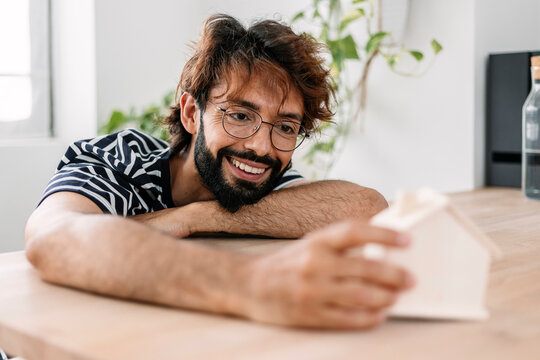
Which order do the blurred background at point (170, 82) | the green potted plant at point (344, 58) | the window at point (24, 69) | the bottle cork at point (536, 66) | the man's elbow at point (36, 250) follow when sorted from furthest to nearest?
the window at point (24, 69) < the green potted plant at point (344, 58) < the blurred background at point (170, 82) < the bottle cork at point (536, 66) < the man's elbow at point (36, 250)

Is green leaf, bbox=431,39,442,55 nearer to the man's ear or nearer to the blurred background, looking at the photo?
the blurred background

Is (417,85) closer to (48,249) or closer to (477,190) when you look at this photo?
(477,190)

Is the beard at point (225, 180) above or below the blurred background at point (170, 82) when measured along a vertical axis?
below

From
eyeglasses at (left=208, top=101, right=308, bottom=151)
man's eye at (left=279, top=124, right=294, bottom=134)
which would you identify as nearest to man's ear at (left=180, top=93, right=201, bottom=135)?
eyeglasses at (left=208, top=101, right=308, bottom=151)

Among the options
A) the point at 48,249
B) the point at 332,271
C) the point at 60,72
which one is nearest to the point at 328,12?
the point at 60,72

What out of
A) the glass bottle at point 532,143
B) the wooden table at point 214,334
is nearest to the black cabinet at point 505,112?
the glass bottle at point 532,143

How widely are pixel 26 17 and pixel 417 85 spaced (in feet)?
6.05

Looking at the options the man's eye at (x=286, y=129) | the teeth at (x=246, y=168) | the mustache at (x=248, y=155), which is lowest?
the teeth at (x=246, y=168)

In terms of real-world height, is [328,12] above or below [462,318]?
above

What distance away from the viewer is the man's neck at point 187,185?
1.72 meters

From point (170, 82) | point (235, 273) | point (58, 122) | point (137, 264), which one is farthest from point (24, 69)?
point (235, 273)

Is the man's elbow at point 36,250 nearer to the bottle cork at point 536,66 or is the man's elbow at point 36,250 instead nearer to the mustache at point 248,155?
the mustache at point 248,155

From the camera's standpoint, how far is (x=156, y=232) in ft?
2.81

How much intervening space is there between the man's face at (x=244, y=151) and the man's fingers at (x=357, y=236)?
829 mm
